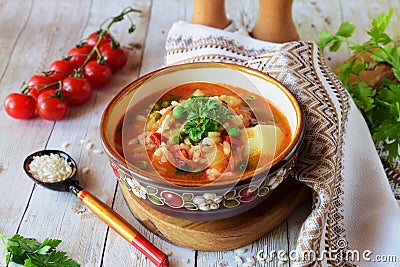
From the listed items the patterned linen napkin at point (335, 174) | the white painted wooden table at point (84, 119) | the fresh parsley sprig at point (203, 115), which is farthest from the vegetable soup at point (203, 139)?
the white painted wooden table at point (84, 119)

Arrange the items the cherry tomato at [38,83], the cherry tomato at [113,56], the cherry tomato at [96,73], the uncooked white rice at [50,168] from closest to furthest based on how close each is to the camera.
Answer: the uncooked white rice at [50,168] < the cherry tomato at [38,83] < the cherry tomato at [96,73] < the cherry tomato at [113,56]

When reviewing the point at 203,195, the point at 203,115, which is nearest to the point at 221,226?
the point at 203,195

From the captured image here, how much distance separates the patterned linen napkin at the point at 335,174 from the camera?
189cm

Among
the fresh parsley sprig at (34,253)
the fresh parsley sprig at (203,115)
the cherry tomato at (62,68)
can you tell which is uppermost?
the fresh parsley sprig at (203,115)

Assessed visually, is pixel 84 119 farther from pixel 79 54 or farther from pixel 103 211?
pixel 103 211

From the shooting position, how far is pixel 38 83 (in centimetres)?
268

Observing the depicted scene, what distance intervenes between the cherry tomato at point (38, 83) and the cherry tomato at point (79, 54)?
0.66 feet

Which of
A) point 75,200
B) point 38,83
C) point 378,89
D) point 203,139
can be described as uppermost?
point 203,139

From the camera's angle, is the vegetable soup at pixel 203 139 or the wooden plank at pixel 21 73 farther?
the wooden plank at pixel 21 73

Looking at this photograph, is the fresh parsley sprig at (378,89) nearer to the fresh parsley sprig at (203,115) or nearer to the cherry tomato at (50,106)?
the fresh parsley sprig at (203,115)

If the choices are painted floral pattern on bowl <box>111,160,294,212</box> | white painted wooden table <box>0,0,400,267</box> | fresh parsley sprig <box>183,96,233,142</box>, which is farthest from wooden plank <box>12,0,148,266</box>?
fresh parsley sprig <box>183,96,233,142</box>

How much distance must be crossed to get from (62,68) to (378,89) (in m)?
1.47

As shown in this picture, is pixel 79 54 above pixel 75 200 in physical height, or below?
above

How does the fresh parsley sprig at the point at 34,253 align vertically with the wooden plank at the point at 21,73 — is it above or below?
above
